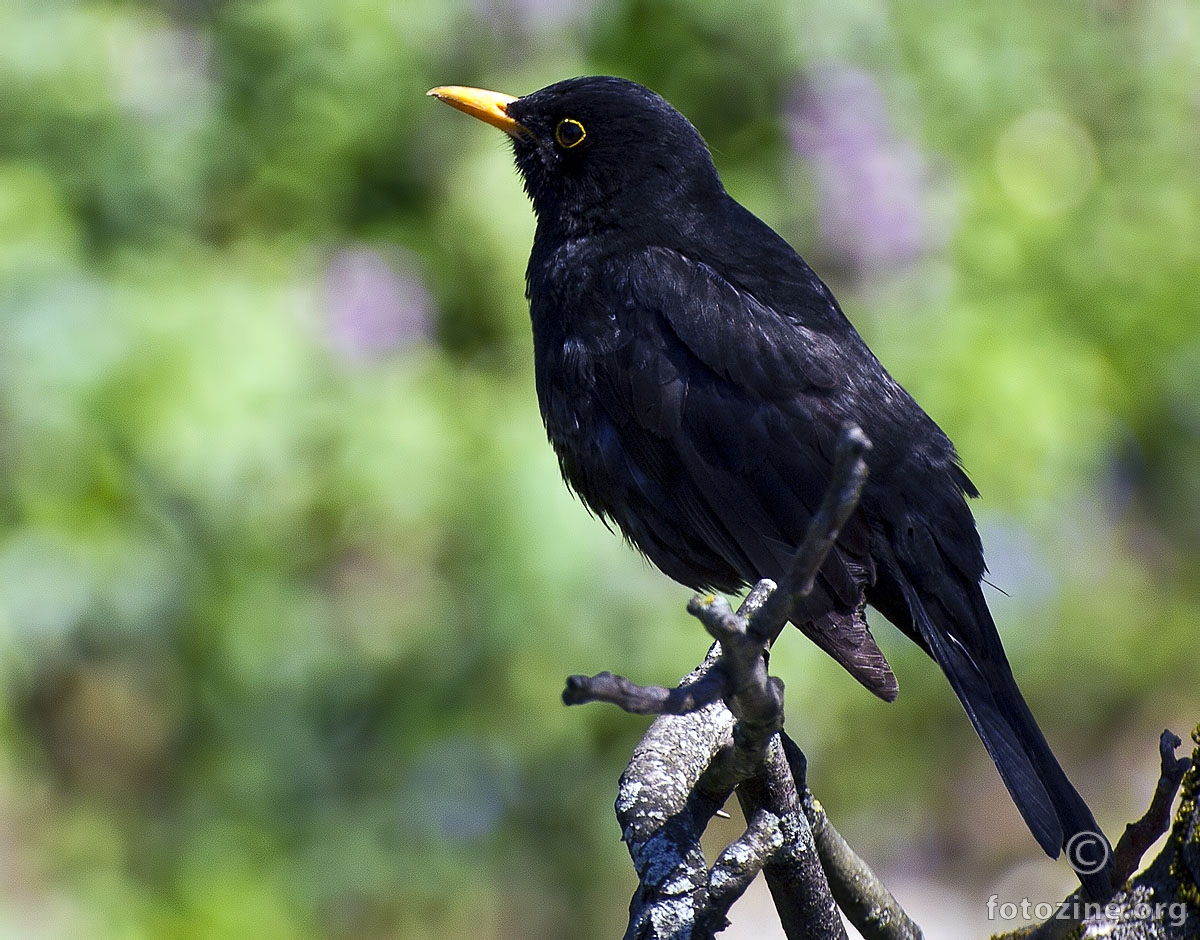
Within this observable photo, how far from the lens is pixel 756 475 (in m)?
2.64

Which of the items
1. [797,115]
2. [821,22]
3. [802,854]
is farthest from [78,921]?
[821,22]

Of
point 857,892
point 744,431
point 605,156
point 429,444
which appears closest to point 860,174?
point 605,156

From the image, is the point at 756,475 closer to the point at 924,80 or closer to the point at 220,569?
the point at 220,569

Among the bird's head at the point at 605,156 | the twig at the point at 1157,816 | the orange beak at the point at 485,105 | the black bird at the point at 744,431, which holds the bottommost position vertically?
the twig at the point at 1157,816

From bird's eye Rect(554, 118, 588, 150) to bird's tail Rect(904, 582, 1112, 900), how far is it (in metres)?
1.23

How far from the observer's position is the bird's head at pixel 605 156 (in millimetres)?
2986

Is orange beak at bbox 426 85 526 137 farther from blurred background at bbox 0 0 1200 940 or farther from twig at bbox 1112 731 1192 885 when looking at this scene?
twig at bbox 1112 731 1192 885

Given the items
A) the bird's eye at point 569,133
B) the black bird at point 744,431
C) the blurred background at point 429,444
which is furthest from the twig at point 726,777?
the blurred background at point 429,444

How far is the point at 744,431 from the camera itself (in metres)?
2.67

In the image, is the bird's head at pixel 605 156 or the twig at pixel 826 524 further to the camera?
the bird's head at pixel 605 156

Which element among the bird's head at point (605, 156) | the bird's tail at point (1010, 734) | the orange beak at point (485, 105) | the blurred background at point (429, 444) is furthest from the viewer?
the blurred background at point (429, 444)

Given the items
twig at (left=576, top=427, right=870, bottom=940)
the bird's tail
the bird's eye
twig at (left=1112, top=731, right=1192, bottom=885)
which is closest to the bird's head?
the bird's eye

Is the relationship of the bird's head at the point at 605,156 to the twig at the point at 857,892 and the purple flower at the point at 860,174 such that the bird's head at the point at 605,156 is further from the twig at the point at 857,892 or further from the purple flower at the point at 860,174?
the twig at the point at 857,892

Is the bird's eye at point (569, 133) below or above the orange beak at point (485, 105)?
below
